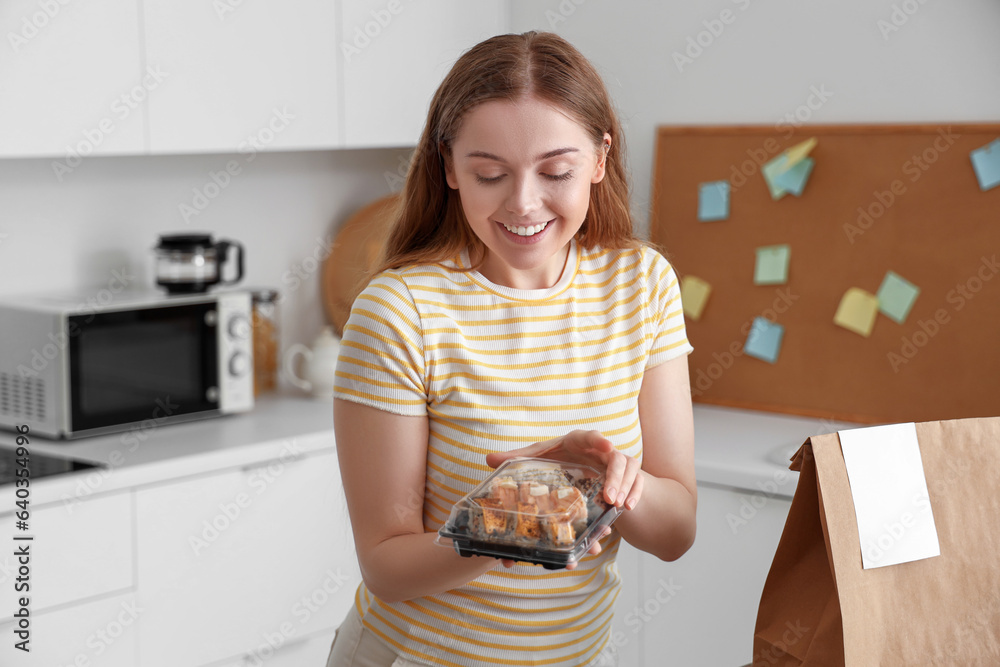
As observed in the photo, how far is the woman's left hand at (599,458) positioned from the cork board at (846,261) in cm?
142

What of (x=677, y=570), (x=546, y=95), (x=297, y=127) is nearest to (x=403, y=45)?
(x=297, y=127)

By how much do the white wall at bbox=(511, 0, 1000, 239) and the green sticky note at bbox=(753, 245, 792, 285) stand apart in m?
0.29

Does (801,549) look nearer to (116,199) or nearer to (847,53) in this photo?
(847,53)

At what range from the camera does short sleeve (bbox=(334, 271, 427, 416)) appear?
992 mm

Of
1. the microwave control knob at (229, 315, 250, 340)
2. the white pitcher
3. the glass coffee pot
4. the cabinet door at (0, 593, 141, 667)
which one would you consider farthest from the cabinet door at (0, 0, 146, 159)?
the cabinet door at (0, 593, 141, 667)

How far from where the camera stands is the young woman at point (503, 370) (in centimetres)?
97

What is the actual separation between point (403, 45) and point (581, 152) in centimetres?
170

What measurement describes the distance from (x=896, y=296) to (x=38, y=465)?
5.72 ft

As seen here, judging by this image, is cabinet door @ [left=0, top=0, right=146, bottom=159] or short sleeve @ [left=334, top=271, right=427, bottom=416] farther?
cabinet door @ [left=0, top=0, right=146, bottom=159]

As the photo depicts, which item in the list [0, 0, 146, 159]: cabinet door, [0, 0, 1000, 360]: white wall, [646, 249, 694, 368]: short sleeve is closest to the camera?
[646, 249, 694, 368]: short sleeve

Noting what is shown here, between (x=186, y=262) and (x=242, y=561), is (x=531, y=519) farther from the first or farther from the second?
(x=186, y=262)

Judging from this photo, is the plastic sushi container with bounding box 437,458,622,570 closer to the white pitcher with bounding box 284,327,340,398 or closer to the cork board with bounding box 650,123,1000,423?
the cork board with bounding box 650,123,1000,423

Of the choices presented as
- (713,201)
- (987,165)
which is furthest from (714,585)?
(987,165)

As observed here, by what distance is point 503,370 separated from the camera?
1027 millimetres
